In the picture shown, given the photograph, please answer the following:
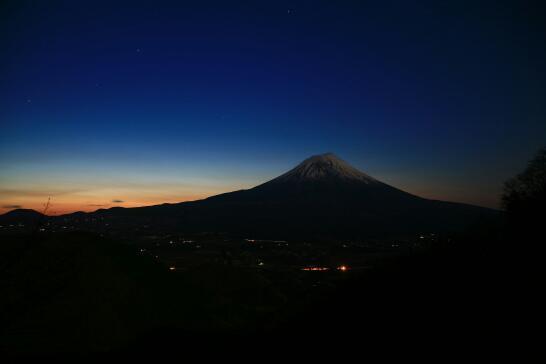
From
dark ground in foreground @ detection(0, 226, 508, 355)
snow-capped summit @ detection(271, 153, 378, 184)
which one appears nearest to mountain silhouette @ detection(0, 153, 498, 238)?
snow-capped summit @ detection(271, 153, 378, 184)

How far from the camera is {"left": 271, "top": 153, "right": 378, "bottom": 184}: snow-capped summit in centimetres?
17212

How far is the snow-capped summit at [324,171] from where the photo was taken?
172 metres

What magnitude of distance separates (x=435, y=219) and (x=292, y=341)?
134 m

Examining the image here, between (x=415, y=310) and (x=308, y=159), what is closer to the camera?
(x=415, y=310)

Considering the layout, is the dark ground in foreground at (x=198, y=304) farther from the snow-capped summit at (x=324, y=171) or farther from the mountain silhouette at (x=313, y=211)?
the snow-capped summit at (x=324, y=171)

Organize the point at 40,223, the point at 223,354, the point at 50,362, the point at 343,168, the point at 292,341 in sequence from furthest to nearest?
the point at 343,168, the point at 50,362, the point at 223,354, the point at 292,341, the point at 40,223

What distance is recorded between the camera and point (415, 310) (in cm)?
575

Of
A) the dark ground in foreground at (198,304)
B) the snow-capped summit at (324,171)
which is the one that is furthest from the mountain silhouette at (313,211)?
the dark ground in foreground at (198,304)

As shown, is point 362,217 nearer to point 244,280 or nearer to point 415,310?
point 244,280

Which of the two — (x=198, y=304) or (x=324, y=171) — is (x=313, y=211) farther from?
(x=198, y=304)

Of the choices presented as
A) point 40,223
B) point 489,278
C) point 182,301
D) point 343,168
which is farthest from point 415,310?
point 343,168

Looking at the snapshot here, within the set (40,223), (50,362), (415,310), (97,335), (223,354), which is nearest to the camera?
(40,223)

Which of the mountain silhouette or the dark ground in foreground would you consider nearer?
the dark ground in foreground

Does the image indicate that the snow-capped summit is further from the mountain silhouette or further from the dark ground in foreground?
the dark ground in foreground
